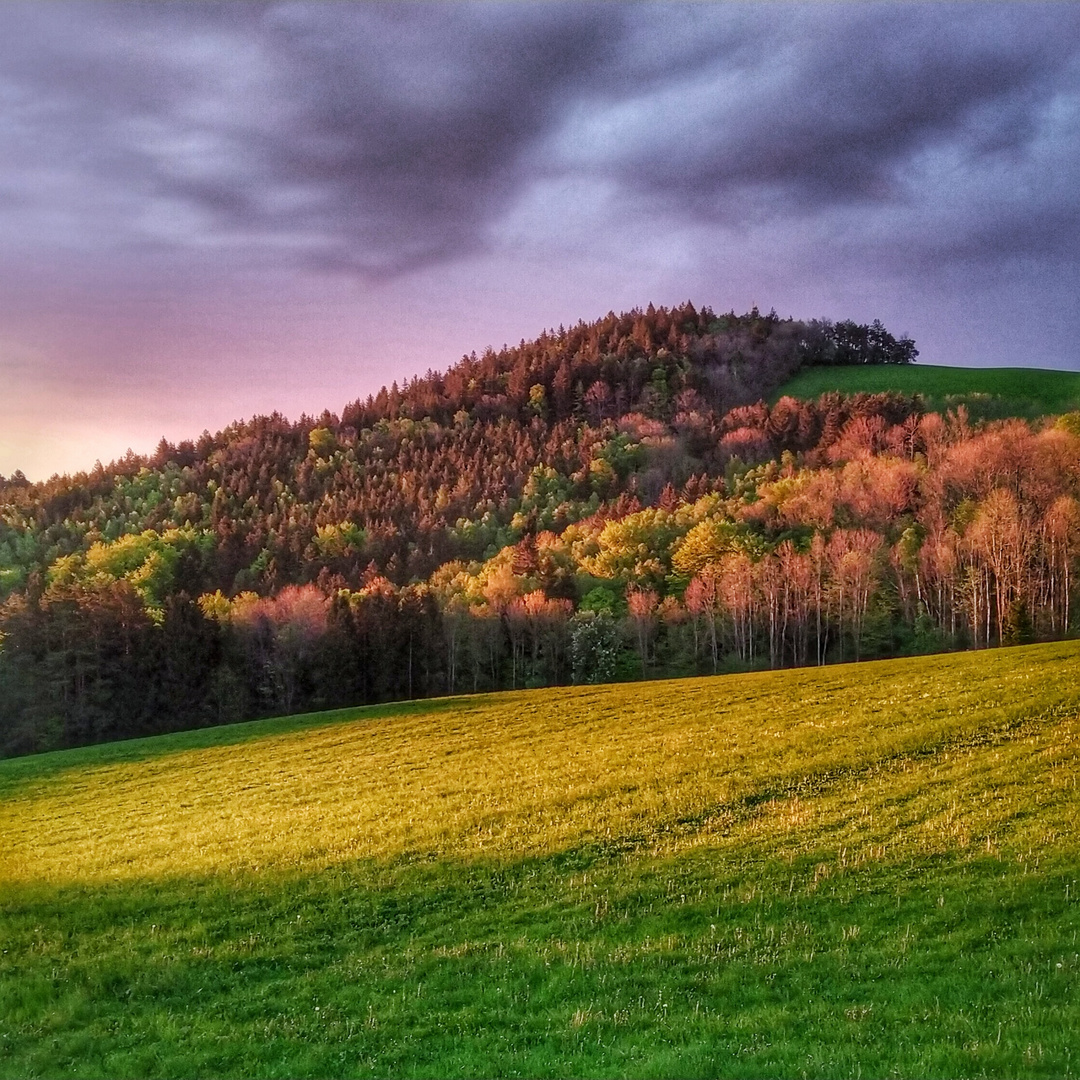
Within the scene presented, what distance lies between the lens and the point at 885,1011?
12.0 meters

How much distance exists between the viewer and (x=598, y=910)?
17938 mm

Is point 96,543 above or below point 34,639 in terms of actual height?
above

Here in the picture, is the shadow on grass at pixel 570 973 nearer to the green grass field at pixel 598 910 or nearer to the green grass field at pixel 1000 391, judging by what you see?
the green grass field at pixel 598 910

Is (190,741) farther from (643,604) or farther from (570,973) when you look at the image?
(643,604)

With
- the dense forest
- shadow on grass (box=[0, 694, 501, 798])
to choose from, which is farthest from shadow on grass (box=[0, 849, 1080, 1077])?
the dense forest

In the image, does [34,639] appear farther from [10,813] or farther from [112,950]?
[112,950]

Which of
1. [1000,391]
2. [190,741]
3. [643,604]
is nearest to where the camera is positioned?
[190,741]

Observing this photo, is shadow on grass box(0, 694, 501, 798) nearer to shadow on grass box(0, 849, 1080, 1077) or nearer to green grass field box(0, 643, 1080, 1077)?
green grass field box(0, 643, 1080, 1077)

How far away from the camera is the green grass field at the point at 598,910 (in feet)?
40.0

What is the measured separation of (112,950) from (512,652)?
86.9 m

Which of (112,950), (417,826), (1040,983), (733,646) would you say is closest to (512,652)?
(733,646)

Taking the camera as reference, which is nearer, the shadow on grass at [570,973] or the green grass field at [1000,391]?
the shadow on grass at [570,973]

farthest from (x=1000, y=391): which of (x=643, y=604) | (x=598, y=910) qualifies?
(x=598, y=910)

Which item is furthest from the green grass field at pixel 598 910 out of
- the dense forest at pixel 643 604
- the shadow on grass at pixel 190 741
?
the dense forest at pixel 643 604
